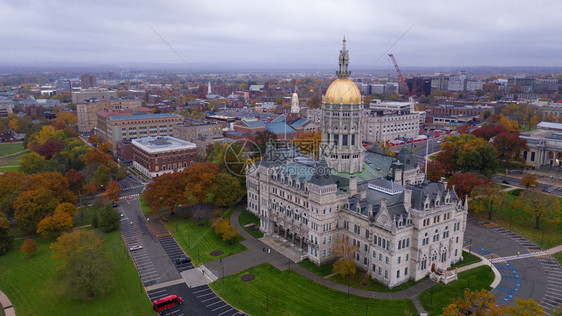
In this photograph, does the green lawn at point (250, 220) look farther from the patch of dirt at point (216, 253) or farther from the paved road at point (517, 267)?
the paved road at point (517, 267)

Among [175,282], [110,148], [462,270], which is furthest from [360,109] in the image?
[110,148]

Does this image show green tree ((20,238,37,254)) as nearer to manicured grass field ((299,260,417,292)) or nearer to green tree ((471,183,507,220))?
manicured grass field ((299,260,417,292))

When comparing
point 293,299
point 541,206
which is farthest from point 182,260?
point 541,206

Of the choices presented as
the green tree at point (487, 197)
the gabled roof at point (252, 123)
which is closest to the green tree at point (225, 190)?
the green tree at point (487, 197)

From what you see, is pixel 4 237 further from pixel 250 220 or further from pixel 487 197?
pixel 487 197

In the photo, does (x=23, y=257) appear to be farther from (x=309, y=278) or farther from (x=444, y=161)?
(x=444, y=161)

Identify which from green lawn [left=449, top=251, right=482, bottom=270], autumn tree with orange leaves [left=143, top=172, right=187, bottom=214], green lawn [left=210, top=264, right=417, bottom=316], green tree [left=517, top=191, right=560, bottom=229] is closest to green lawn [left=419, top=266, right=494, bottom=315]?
green lawn [left=449, top=251, right=482, bottom=270]
